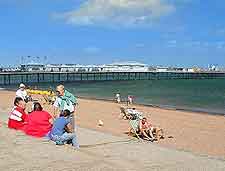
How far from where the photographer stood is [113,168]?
17.7 ft

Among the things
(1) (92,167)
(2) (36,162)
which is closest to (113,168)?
(1) (92,167)

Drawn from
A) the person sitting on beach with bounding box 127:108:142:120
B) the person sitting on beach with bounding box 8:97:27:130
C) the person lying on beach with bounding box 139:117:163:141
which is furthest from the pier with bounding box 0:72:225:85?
the person sitting on beach with bounding box 8:97:27:130

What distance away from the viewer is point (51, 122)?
853 centimetres

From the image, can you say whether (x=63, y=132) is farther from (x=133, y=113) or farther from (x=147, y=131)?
(x=133, y=113)

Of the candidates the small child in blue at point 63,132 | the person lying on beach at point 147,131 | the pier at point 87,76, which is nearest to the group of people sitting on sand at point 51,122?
the small child in blue at point 63,132

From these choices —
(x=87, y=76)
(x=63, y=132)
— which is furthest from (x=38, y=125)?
(x=87, y=76)

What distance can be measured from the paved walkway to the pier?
235ft

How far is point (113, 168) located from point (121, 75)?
99364mm

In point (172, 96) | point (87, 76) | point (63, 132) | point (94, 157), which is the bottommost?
point (172, 96)

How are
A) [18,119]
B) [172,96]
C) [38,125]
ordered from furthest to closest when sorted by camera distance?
[172,96] < [18,119] < [38,125]

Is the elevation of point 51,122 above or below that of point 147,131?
above

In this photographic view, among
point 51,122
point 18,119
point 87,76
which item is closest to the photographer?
point 51,122

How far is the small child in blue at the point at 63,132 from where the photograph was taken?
7.21 metres

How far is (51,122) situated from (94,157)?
261cm
